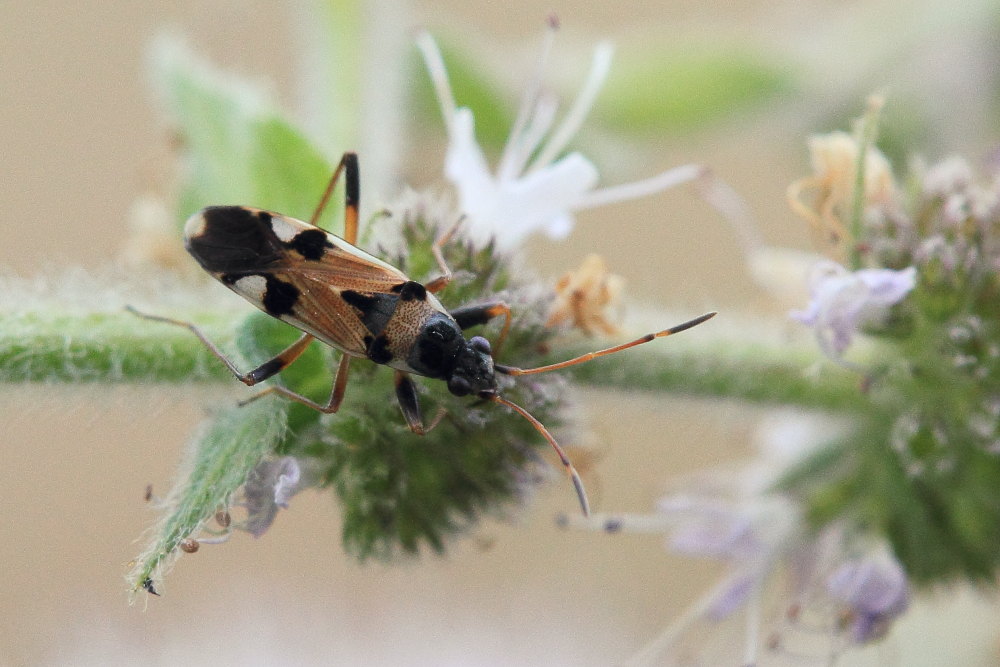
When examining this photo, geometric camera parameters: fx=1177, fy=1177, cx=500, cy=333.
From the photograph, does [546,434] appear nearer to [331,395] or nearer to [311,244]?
[331,395]

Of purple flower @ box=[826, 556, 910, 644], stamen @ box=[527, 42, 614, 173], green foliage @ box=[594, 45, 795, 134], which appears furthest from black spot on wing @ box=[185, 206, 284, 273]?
green foliage @ box=[594, 45, 795, 134]

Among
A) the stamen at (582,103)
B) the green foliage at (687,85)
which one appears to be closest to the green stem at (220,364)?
the stamen at (582,103)

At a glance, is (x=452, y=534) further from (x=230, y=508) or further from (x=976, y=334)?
(x=976, y=334)

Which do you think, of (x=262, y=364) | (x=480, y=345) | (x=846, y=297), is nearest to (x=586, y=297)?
(x=480, y=345)

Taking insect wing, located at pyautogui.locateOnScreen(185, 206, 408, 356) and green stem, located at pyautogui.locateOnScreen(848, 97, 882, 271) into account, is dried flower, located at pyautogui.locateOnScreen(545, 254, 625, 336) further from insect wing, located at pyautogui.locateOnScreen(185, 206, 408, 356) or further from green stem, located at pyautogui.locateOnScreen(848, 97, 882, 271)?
green stem, located at pyautogui.locateOnScreen(848, 97, 882, 271)

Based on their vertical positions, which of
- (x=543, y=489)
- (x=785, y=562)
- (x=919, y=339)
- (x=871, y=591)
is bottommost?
(x=785, y=562)

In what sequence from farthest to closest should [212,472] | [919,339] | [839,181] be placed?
[839,181], [919,339], [212,472]
